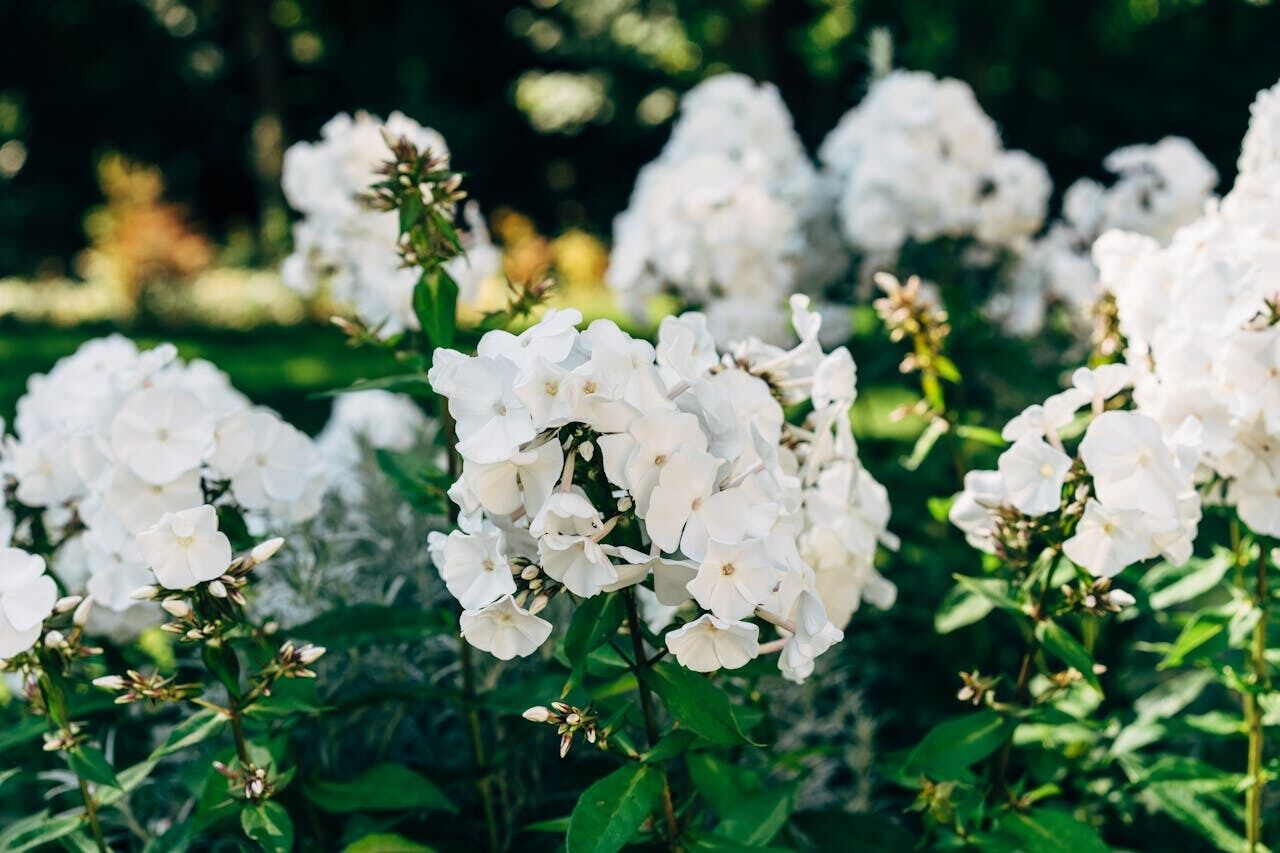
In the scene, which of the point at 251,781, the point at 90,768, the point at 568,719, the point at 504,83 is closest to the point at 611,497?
the point at 568,719

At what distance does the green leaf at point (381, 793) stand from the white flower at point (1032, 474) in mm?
905

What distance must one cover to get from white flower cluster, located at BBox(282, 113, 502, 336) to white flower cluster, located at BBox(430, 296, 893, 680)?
1152 millimetres

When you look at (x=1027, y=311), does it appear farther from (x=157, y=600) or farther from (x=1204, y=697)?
(x=157, y=600)

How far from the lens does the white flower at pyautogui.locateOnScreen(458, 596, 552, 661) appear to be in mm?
1500

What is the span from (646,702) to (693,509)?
34cm

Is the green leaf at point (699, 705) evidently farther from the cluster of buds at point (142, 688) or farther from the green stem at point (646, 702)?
the cluster of buds at point (142, 688)

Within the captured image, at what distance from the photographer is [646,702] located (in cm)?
169

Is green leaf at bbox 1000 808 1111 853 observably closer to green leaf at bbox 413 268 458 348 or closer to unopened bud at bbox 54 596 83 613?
green leaf at bbox 413 268 458 348

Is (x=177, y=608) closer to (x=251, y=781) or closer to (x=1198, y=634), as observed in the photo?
(x=251, y=781)

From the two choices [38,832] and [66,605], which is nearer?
[66,605]

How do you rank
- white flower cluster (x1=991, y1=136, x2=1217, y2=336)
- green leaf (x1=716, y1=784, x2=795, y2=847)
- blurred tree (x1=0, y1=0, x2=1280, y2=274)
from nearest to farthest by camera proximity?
1. green leaf (x1=716, y1=784, x2=795, y2=847)
2. white flower cluster (x1=991, y1=136, x2=1217, y2=336)
3. blurred tree (x1=0, y1=0, x2=1280, y2=274)

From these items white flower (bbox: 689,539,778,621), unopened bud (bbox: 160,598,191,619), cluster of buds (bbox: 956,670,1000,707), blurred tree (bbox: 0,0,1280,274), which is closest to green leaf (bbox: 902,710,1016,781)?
cluster of buds (bbox: 956,670,1000,707)

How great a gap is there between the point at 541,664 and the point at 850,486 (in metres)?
0.81

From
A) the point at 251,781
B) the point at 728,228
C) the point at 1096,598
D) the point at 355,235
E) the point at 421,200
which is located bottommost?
the point at 251,781
